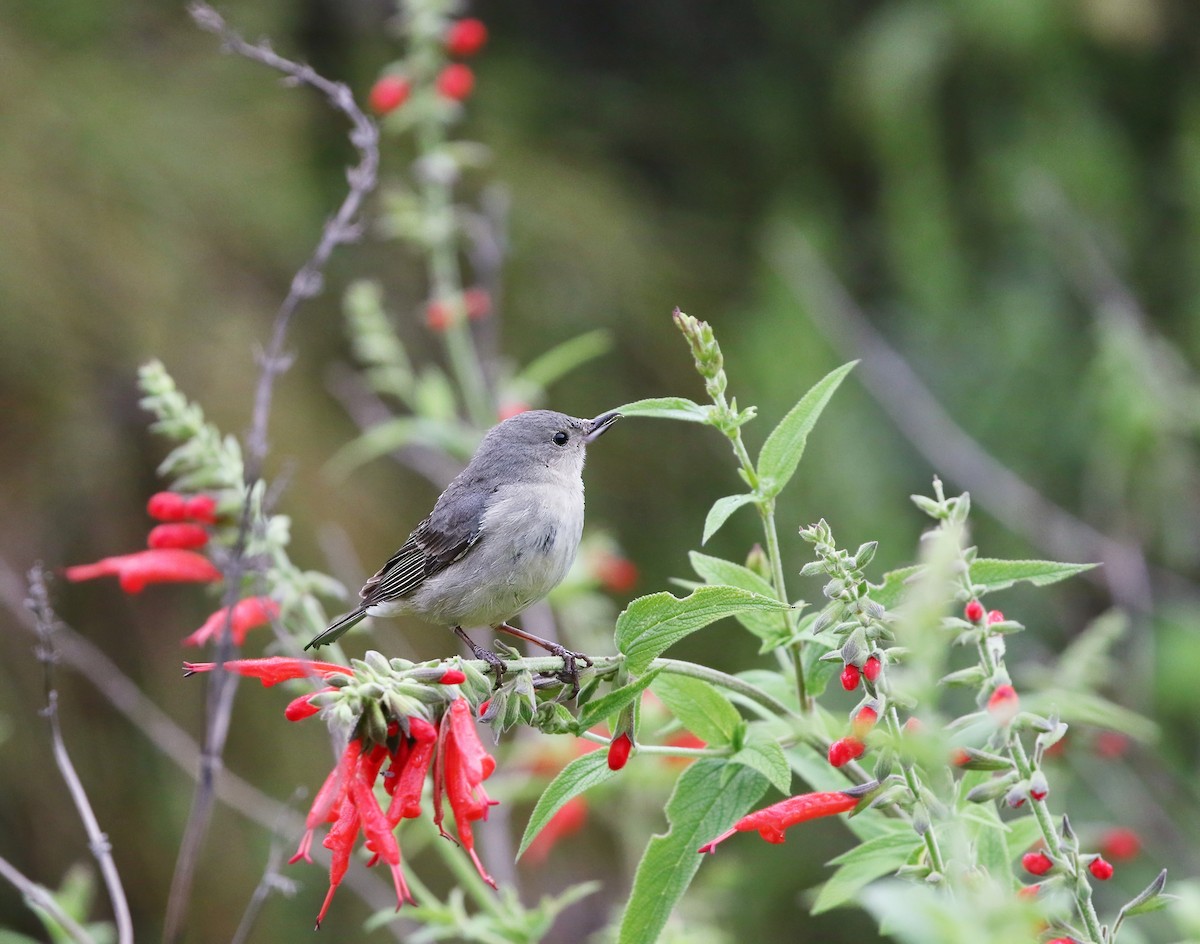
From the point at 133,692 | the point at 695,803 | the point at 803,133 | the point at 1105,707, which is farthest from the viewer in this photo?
the point at 803,133

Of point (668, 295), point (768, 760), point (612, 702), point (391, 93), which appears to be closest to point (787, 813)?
point (768, 760)

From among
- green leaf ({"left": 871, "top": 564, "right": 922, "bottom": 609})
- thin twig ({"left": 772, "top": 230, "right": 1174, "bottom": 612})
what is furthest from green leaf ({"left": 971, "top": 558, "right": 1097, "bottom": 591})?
thin twig ({"left": 772, "top": 230, "right": 1174, "bottom": 612})

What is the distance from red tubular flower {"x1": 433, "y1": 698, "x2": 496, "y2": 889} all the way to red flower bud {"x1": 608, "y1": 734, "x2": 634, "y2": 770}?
0.18m

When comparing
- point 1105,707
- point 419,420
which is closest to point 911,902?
point 1105,707

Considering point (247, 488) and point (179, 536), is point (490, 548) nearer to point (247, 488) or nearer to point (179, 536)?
point (179, 536)

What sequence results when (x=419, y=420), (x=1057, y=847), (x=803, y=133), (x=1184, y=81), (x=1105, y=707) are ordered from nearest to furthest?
(x=1057, y=847), (x=1105, y=707), (x=419, y=420), (x=1184, y=81), (x=803, y=133)

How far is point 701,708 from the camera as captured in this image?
5.94 ft

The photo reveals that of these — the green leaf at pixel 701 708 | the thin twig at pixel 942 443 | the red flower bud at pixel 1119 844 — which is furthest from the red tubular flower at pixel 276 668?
the thin twig at pixel 942 443

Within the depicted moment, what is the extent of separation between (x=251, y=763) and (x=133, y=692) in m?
0.83

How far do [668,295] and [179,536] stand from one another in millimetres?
4016

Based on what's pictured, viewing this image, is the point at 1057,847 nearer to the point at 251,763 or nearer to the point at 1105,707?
the point at 1105,707

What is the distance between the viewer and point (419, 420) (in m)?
3.60

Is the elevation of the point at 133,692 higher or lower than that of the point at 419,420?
lower

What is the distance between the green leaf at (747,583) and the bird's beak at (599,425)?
0.94 meters
